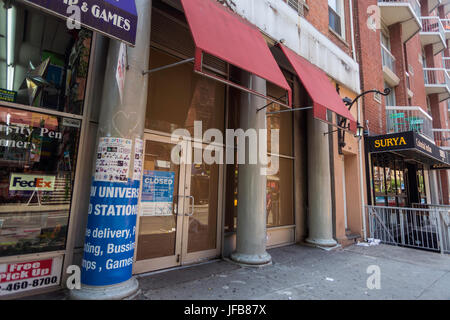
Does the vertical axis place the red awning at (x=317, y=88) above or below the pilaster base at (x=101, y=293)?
above

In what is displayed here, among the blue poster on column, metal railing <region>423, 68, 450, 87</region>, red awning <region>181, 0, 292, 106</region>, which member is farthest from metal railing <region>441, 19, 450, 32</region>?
the blue poster on column

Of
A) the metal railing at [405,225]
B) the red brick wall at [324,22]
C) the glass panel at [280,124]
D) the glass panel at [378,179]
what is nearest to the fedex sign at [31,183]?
the glass panel at [280,124]

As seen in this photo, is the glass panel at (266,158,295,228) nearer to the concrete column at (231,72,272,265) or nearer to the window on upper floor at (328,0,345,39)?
the concrete column at (231,72,272,265)

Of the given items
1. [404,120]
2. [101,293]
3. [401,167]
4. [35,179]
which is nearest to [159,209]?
[101,293]

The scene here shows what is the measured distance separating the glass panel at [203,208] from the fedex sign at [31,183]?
2.50 m

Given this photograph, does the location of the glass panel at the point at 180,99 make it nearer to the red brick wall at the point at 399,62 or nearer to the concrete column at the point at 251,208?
the concrete column at the point at 251,208

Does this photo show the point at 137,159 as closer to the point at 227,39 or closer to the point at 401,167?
the point at 227,39

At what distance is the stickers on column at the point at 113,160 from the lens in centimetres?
336

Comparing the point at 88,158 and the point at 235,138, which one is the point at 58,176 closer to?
the point at 88,158

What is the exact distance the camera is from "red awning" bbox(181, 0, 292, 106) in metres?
3.64

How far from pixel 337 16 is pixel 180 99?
8125 mm

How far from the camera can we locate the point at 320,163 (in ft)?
24.4

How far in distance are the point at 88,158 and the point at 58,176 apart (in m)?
0.47
